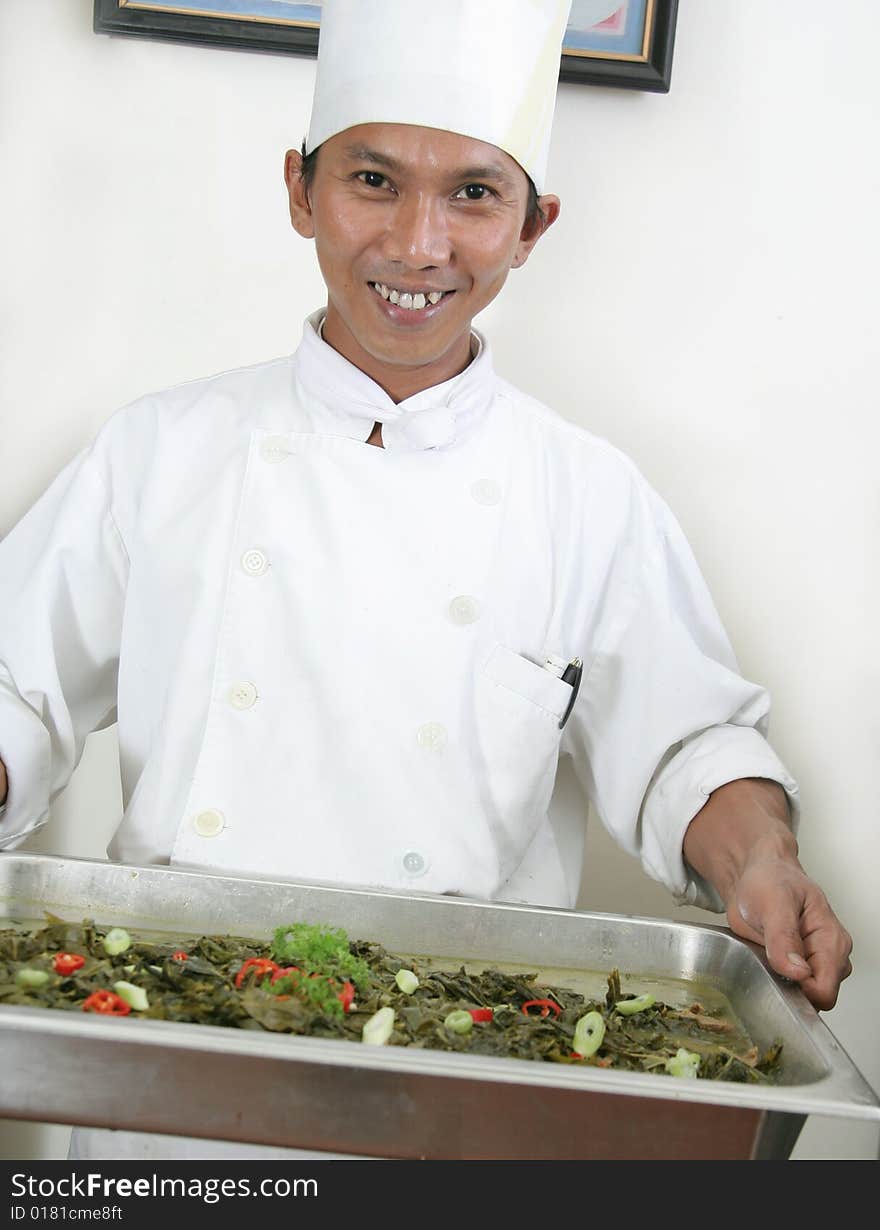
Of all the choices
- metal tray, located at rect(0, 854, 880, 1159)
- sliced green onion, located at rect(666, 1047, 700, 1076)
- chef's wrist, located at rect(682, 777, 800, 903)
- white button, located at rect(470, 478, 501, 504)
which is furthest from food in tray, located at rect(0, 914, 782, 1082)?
white button, located at rect(470, 478, 501, 504)

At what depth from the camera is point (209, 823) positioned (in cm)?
151

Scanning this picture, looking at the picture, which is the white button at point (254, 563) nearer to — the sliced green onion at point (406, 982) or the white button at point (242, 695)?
the white button at point (242, 695)

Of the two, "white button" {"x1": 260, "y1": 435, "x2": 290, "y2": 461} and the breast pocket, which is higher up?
"white button" {"x1": 260, "y1": 435, "x2": 290, "y2": 461}

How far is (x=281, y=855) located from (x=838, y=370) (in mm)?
1108

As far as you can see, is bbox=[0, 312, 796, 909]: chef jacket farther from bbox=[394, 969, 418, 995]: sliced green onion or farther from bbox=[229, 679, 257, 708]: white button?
bbox=[394, 969, 418, 995]: sliced green onion

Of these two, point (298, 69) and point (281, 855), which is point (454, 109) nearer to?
point (298, 69)

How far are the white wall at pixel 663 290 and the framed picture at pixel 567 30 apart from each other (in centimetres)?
5

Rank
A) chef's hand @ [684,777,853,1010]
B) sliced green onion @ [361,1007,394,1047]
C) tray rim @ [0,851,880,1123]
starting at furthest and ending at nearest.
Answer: chef's hand @ [684,777,853,1010]
sliced green onion @ [361,1007,394,1047]
tray rim @ [0,851,880,1123]

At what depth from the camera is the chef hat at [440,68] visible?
4.93ft

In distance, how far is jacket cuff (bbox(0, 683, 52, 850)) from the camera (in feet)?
5.07

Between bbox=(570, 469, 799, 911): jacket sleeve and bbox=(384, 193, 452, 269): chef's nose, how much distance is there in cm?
45

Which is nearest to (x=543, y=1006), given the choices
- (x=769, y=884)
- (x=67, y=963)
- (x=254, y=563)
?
(x=769, y=884)

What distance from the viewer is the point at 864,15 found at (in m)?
1.93
